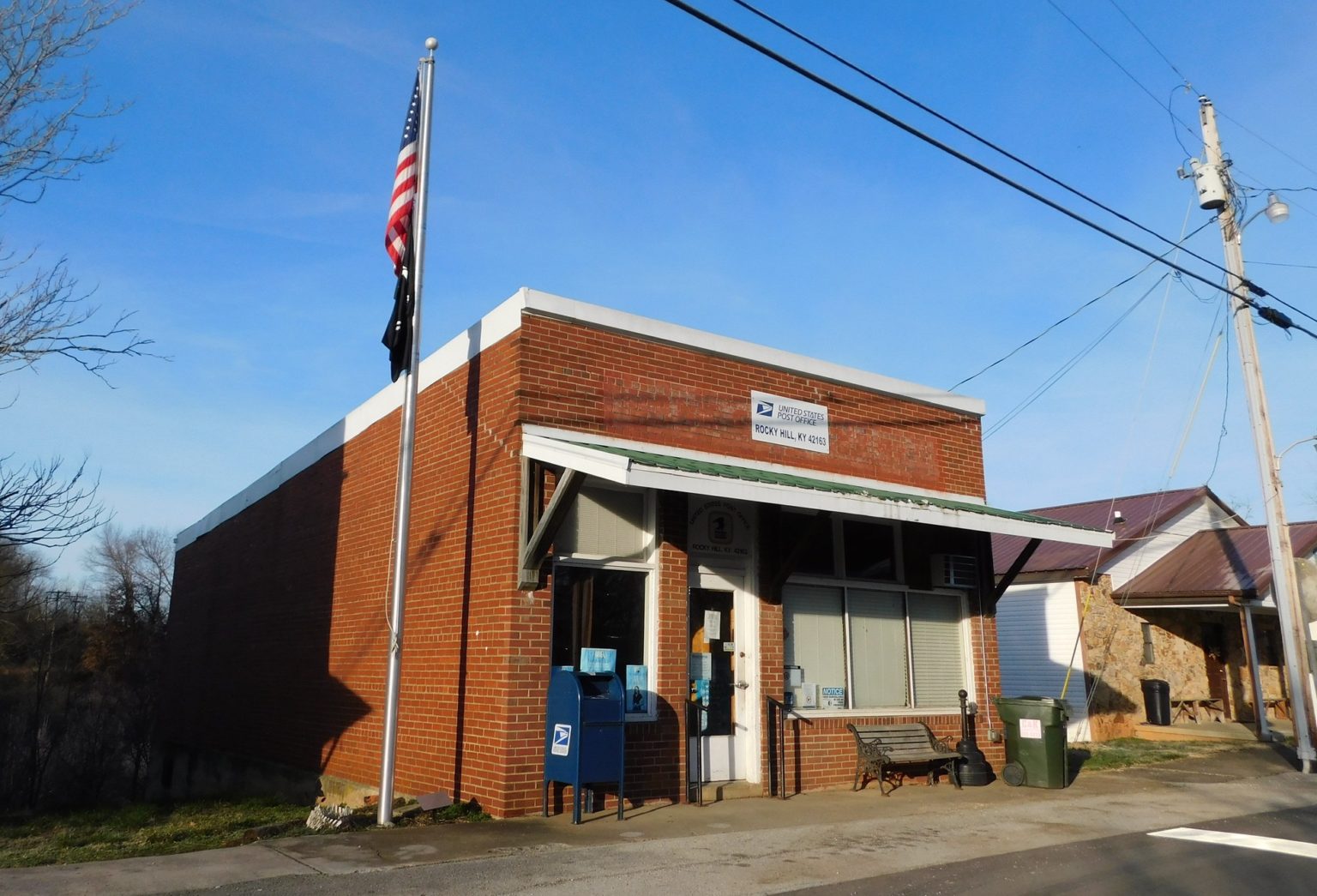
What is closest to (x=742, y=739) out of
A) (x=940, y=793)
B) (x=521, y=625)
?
(x=940, y=793)

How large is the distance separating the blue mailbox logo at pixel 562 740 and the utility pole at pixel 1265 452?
12.1 metres

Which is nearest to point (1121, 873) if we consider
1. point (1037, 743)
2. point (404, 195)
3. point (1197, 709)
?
point (1037, 743)

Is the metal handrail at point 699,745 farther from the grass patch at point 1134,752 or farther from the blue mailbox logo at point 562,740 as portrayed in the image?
the grass patch at point 1134,752

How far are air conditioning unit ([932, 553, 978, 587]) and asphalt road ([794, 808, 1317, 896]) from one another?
16.3 ft

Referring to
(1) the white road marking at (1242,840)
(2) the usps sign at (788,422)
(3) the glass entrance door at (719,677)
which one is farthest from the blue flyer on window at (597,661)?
(1) the white road marking at (1242,840)

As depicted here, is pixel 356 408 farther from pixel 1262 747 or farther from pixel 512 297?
pixel 1262 747

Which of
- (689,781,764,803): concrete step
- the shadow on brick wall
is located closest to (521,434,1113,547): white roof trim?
(689,781,764,803): concrete step

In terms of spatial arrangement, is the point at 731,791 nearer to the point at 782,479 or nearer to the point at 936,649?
the point at 782,479

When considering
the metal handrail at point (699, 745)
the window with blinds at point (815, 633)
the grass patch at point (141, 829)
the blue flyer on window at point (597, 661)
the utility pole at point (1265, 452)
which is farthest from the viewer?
the utility pole at point (1265, 452)

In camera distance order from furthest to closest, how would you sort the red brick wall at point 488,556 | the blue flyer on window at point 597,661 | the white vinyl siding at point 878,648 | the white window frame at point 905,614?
1. the white vinyl siding at point 878,648
2. the white window frame at point 905,614
3. the blue flyer on window at point 597,661
4. the red brick wall at point 488,556

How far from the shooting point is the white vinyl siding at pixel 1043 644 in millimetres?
20859

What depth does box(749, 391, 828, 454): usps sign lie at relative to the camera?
40.0ft

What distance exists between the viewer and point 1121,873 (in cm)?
746

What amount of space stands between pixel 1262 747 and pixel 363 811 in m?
16.3
